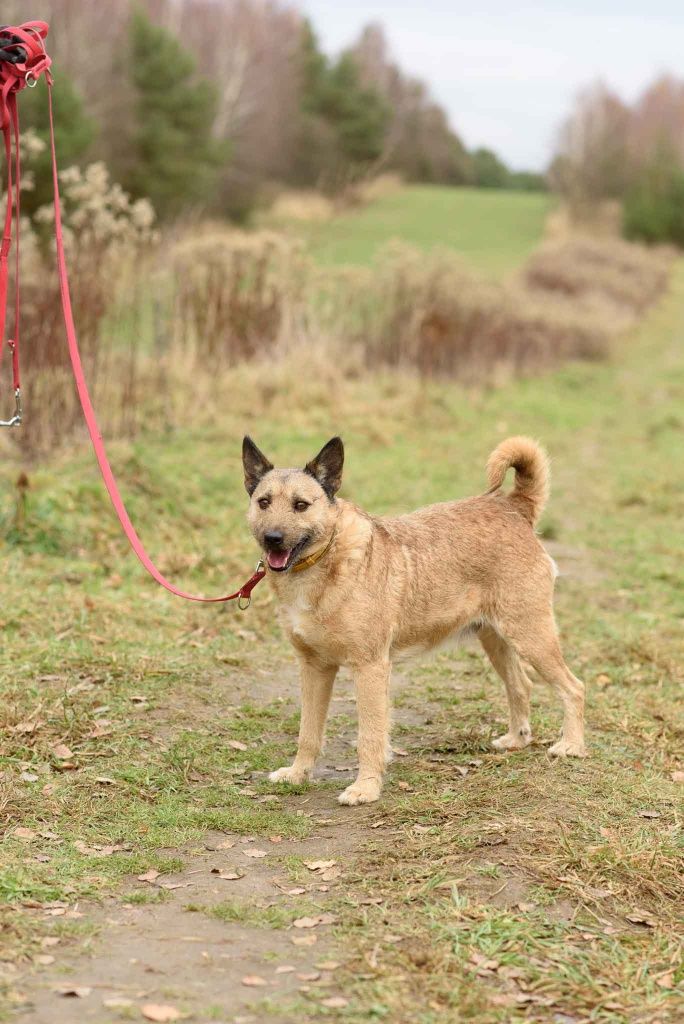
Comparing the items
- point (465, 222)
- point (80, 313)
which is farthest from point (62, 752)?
point (465, 222)

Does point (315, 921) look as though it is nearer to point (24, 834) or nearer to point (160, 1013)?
point (160, 1013)

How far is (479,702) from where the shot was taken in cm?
735

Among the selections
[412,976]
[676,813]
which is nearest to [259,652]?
[676,813]

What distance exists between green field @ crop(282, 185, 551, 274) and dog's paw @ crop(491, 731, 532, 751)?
91.3 feet

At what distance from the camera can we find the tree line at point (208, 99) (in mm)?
37375

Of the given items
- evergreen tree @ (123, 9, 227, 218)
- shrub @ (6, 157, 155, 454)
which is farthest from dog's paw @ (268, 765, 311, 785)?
evergreen tree @ (123, 9, 227, 218)

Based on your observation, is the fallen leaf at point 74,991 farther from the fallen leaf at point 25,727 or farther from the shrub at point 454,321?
the shrub at point 454,321

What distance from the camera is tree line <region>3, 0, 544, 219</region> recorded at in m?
37.4

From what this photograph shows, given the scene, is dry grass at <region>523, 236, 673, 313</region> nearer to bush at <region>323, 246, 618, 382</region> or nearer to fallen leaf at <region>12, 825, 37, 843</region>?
bush at <region>323, 246, 618, 382</region>

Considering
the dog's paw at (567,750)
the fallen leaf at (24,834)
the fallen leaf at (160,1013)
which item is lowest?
the fallen leaf at (24,834)

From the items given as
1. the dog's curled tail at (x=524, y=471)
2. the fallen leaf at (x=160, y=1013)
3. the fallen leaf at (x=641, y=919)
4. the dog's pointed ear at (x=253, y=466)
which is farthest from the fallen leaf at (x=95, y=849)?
the dog's curled tail at (x=524, y=471)

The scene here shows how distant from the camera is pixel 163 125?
38.2m

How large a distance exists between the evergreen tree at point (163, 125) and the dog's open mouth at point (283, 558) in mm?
33990

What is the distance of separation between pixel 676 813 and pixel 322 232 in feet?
49.8
